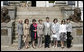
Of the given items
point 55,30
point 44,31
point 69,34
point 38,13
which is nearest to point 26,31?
point 44,31

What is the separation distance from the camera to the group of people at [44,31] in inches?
466

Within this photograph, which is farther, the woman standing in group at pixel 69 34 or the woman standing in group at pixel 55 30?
the woman standing in group at pixel 69 34

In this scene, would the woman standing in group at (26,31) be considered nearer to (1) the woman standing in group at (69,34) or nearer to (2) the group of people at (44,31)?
(2) the group of people at (44,31)

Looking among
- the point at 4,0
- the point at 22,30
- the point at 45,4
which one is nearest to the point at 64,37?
the point at 22,30

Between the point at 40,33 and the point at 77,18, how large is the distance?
3384 mm

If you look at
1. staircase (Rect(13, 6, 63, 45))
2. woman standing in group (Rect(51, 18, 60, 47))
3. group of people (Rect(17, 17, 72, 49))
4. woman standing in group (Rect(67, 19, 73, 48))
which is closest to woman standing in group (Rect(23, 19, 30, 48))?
group of people (Rect(17, 17, 72, 49))

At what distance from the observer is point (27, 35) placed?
11.9m

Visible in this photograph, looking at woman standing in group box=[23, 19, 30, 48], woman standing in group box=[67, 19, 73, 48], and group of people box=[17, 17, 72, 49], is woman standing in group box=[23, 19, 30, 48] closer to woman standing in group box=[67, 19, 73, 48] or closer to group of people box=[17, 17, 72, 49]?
group of people box=[17, 17, 72, 49]

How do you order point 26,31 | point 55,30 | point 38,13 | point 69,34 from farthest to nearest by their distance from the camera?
1. point 38,13
2. point 69,34
3. point 55,30
4. point 26,31

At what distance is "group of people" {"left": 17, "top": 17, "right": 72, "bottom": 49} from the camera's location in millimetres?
11836

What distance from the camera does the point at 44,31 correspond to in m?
12.0

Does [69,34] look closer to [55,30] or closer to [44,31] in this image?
[55,30]

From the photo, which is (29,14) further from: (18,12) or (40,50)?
(40,50)

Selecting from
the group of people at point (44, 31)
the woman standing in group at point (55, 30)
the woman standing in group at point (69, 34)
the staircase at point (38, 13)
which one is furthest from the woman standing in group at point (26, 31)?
the staircase at point (38, 13)
